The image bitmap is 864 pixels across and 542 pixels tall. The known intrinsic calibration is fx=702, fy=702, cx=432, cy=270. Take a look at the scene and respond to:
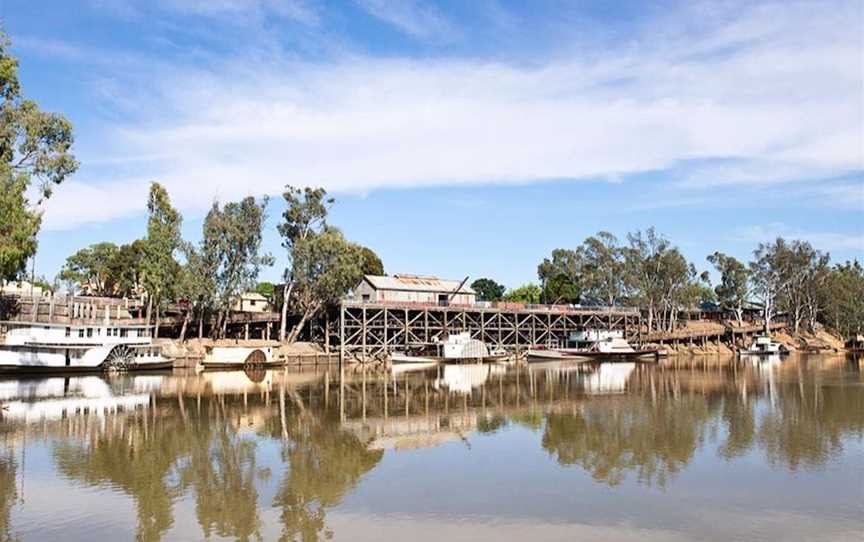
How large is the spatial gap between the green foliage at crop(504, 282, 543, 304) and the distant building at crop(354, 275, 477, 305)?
121 ft

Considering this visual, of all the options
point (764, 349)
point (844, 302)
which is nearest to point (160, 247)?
point (764, 349)

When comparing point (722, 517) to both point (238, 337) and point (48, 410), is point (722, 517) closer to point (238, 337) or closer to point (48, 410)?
point (48, 410)

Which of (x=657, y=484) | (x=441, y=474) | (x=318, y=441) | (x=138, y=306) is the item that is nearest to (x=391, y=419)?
(x=318, y=441)

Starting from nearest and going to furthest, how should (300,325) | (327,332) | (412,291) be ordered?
1. (300,325)
2. (327,332)
3. (412,291)

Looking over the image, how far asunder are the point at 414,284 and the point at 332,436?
50.6 meters

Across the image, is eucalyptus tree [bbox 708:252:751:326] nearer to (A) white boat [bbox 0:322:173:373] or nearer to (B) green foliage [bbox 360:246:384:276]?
(B) green foliage [bbox 360:246:384:276]

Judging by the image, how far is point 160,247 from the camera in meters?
58.0

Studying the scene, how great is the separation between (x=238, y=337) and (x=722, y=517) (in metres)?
60.6

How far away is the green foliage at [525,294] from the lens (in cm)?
11170

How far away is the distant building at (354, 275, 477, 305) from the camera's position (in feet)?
233

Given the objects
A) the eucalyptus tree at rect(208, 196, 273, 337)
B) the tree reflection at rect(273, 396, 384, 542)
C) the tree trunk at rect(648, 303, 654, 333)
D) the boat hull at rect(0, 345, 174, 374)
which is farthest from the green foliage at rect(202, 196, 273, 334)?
the tree trunk at rect(648, 303, 654, 333)

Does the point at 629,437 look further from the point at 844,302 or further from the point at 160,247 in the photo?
the point at 844,302

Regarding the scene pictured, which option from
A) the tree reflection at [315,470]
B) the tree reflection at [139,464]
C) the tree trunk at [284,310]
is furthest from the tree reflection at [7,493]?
the tree trunk at [284,310]

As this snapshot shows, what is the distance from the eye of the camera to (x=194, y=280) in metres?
58.6
